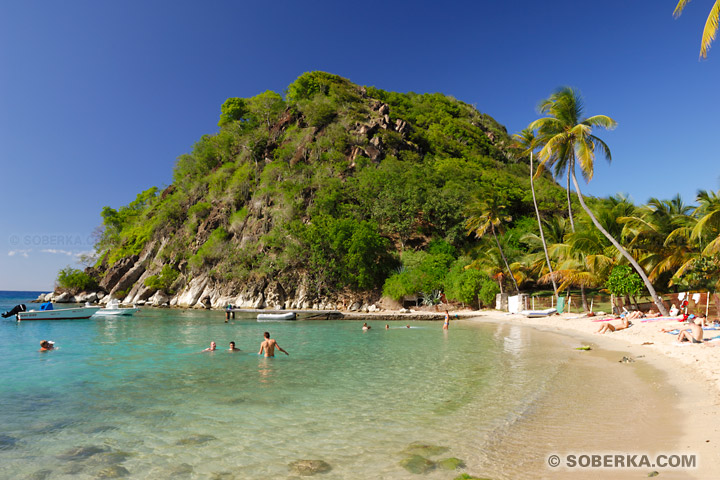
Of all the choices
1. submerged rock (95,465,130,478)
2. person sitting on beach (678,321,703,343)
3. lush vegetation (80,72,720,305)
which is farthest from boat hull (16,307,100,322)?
person sitting on beach (678,321,703,343)

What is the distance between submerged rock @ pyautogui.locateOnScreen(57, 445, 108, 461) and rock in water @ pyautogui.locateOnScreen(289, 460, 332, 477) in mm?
3085

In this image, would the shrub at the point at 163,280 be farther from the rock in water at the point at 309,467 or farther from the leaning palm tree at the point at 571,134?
the rock in water at the point at 309,467

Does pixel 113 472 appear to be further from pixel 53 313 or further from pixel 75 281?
pixel 75 281

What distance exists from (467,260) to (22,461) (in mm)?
39969

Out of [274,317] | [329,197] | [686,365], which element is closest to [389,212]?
[329,197]

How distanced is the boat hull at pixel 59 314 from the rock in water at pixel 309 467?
3801 cm

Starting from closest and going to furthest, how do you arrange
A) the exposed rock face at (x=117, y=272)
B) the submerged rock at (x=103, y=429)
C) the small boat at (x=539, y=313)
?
the submerged rock at (x=103, y=429)
the small boat at (x=539, y=313)
the exposed rock face at (x=117, y=272)

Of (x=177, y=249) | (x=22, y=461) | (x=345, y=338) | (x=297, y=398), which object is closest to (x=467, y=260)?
(x=345, y=338)

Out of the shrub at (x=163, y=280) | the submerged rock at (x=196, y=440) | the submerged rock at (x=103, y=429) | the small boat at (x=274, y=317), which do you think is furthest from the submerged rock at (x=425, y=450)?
the shrub at (x=163, y=280)

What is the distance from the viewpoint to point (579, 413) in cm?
701

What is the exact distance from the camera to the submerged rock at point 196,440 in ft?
19.9

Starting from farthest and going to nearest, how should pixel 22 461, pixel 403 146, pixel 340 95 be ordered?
pixel 340 95 → pixel 403 146 → pixel 22 461

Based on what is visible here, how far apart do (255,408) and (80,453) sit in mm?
2996

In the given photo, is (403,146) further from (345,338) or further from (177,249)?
(345,338)
